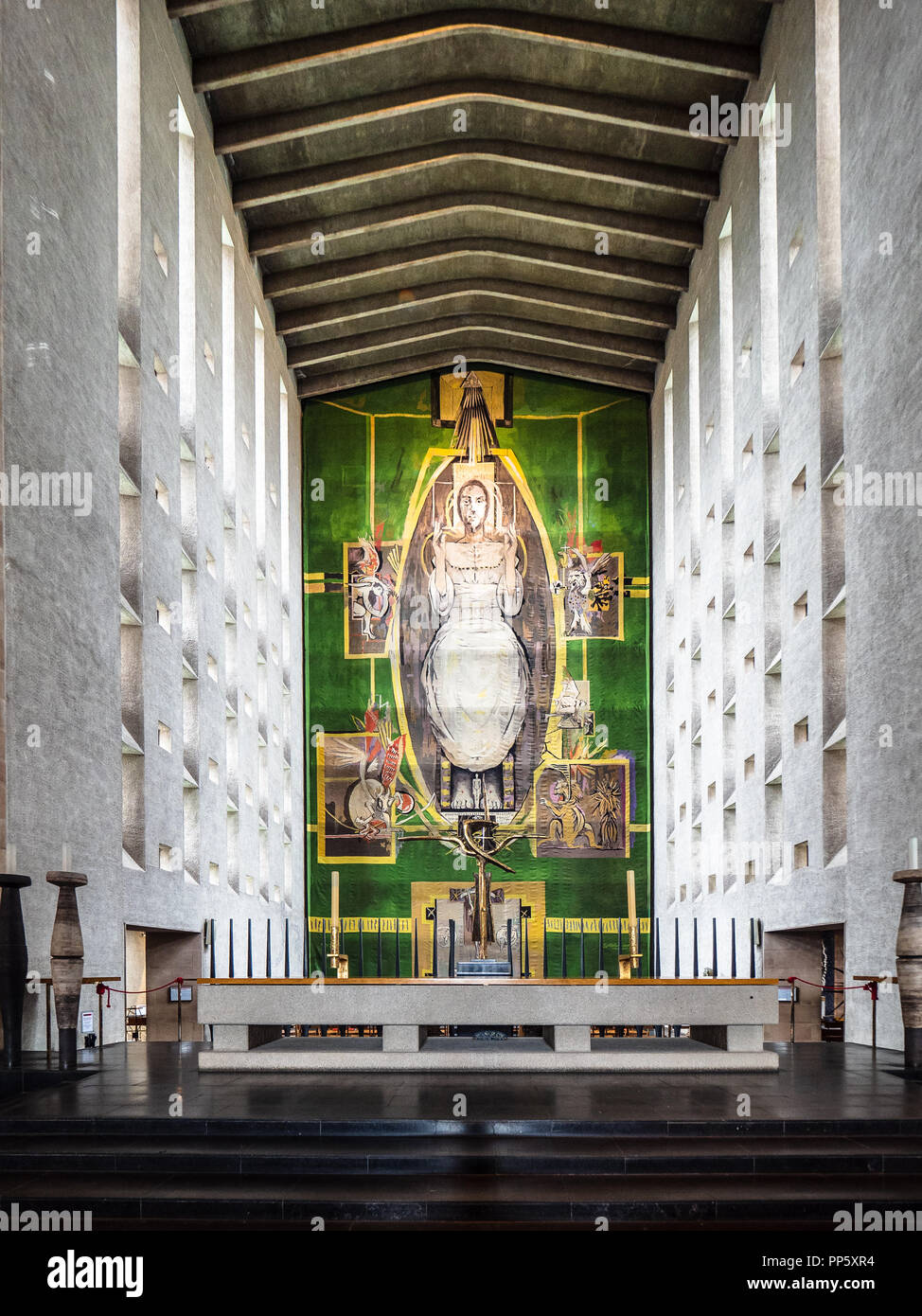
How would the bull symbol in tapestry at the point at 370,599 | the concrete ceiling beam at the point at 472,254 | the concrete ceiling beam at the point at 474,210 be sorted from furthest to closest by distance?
the bull symbol in tapestry at the point at 370,599 < the concrete ceiling beam at the point at 472,254 < the concrete ceiling beam at the point at 474,210

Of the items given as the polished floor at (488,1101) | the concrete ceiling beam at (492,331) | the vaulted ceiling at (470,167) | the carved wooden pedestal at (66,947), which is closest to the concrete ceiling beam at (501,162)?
the vaulted ceiling at (470,167)

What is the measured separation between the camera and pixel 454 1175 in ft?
24.3

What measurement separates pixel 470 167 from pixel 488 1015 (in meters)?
19.2

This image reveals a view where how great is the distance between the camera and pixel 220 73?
21.1m

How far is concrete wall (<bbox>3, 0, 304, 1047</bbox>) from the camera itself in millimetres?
12648

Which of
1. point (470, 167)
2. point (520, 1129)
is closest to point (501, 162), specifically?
point (470, 167)

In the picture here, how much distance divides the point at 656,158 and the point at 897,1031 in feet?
56.2

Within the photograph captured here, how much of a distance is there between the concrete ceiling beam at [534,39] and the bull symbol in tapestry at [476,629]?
1241cm

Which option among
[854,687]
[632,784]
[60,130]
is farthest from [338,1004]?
[632,784]

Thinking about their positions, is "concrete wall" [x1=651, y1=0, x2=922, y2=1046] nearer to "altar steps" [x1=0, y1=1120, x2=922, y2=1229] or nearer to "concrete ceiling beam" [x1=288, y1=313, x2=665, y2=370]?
"concrete ceiling beam" [x1=288, y1=313, x2=665, y2=370]

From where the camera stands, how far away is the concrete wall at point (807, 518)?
13.5m

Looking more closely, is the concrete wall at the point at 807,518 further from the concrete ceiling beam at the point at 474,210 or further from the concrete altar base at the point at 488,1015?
the concrete altar base at the point at 488,1015

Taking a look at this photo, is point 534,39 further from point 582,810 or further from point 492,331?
point 582,810
